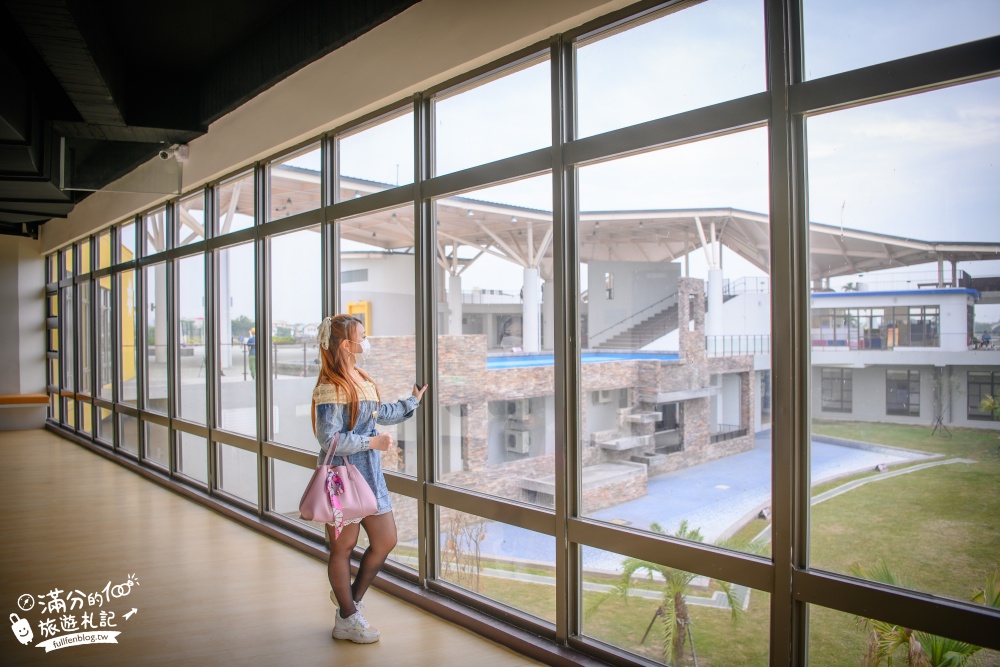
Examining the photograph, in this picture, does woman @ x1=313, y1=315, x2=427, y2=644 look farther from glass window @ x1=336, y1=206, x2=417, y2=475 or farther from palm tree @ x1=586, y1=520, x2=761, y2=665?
palm tree @ x1=586, y1=520, x2=761, y2=665

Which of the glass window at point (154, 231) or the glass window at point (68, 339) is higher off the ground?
the glass window at point (154, 231)

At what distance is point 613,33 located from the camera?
3.02 metres

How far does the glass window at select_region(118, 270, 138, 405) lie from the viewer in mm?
8969

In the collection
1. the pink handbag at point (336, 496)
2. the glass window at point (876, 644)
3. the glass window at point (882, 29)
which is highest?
the glass window at point (882, 29)

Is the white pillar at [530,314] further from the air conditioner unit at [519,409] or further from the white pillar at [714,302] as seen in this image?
the white pillar at [714,302]

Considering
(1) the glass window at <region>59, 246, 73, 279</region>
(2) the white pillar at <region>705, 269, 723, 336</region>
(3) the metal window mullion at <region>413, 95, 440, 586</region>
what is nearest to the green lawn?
(2) the white pillar at <region>705, 269, 723, 336</region>

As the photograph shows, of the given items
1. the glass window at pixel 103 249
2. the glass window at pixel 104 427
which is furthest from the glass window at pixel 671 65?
the glass window at pixel 104 427

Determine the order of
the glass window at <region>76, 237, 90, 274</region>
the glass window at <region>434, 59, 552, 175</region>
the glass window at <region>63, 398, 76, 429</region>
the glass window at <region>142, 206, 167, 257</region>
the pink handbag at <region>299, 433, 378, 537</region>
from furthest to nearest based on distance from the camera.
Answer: the glass window at <region>63, 398, 76, 429</region> → the glass window at <region>76, 237, 90, 274</region> → the glass window at <region>142, 206, 167, 257</region> → the glass window at <region>434, 59, 552, 175</region> → the pink handbag at <region>299, 433, 378, 537</region>

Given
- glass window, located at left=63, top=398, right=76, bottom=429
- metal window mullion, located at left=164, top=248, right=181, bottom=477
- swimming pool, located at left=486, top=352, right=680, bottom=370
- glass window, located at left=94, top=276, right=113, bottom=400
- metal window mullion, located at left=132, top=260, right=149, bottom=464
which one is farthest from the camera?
glass window, located at left=63, top=398, right=76, bottom=429

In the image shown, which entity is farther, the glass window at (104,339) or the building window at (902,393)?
the glass window at (104,339)

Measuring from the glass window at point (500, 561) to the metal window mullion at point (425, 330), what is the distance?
3.7 inches

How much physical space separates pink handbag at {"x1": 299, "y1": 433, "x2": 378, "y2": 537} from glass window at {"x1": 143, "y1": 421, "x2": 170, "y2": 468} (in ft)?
17.9

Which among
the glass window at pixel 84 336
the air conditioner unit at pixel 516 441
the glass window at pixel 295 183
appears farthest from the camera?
the glass window at pixel 84 336

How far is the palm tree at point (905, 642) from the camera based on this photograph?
2.09 m
